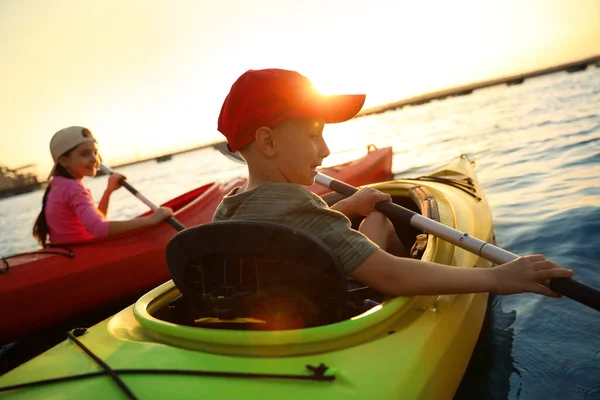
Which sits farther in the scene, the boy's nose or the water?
the water

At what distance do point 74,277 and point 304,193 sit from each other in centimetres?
336

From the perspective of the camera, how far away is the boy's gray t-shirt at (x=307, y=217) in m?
1.49

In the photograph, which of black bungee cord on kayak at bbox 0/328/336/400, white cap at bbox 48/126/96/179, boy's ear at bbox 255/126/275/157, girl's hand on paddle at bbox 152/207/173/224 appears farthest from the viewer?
girl's hand on paddle at bbox 152/207/173/224

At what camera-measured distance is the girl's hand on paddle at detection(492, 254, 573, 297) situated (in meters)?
1.55

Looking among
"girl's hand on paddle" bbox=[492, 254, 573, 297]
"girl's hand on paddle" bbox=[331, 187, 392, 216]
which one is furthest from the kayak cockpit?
"girl's hand on paddle" bbox=[331, 187, 392, 216]

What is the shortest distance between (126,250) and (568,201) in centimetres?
504

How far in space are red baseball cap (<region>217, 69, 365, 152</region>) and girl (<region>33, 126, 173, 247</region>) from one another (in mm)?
3120

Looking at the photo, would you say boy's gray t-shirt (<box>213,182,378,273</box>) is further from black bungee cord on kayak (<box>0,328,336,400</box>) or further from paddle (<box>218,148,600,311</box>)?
paddle (<box>218,148,600,311</box>)

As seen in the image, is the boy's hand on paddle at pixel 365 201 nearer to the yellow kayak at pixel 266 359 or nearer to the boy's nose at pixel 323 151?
the yellow kayak at pixel 266 359

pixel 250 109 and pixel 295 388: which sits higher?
pixel 250 109

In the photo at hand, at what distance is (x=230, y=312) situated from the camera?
1.50 m

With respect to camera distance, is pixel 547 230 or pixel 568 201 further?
pixel 568 201

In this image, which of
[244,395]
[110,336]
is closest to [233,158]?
[110,336]

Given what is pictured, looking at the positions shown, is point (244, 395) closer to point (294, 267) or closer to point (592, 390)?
point (294, 267)
